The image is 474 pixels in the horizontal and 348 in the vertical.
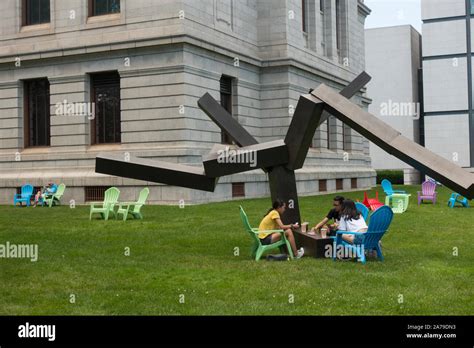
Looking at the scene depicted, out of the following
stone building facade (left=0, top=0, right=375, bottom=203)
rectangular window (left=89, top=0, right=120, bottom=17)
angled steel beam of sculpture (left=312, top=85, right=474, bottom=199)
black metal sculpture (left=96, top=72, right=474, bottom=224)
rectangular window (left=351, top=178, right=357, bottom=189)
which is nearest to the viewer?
angled steel beam of sculpture (left=312, top=85, right=474, bottom=199)

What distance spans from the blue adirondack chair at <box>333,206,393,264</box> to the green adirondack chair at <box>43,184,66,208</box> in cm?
1750

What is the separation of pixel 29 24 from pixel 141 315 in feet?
84.9

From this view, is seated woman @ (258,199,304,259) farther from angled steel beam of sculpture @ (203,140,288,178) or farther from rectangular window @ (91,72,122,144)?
rectangular window @ (91,72,122,144)

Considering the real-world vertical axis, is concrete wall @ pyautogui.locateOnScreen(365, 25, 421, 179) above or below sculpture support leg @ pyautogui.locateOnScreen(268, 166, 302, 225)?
above

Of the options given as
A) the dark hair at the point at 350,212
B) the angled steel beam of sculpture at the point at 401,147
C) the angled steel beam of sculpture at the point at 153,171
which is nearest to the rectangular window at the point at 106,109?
the angled steel beam of sculpture at the point at 153,171

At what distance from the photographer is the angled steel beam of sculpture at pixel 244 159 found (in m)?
11.7

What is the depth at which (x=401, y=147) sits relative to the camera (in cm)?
1017

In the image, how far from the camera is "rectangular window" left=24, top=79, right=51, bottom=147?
96.8 feet

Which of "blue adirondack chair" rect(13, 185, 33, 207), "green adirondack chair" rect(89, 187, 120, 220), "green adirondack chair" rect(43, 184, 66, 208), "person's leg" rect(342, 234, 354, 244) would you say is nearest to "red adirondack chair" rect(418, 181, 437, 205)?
"green adirondack chair" rect(89, 187, 120, 220)

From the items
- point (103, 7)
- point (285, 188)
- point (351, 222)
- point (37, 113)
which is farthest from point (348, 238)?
point (37, 113)

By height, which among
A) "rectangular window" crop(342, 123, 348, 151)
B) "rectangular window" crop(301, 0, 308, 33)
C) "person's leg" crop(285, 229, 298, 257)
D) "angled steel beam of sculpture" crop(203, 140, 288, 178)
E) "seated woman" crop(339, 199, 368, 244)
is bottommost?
"person's leg" crop(285, 229, 298, 257)

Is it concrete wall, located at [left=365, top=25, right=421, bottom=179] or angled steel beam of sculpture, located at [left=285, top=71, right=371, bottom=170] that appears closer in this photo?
angled steel beam of sculpture, located at [left=285, top=71, right=371, bottom=170]

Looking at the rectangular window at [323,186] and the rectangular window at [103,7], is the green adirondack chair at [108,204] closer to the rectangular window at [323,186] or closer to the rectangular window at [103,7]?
the rectangular window at [103,7]

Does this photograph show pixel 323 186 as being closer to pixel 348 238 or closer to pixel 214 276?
pixel 348 238
